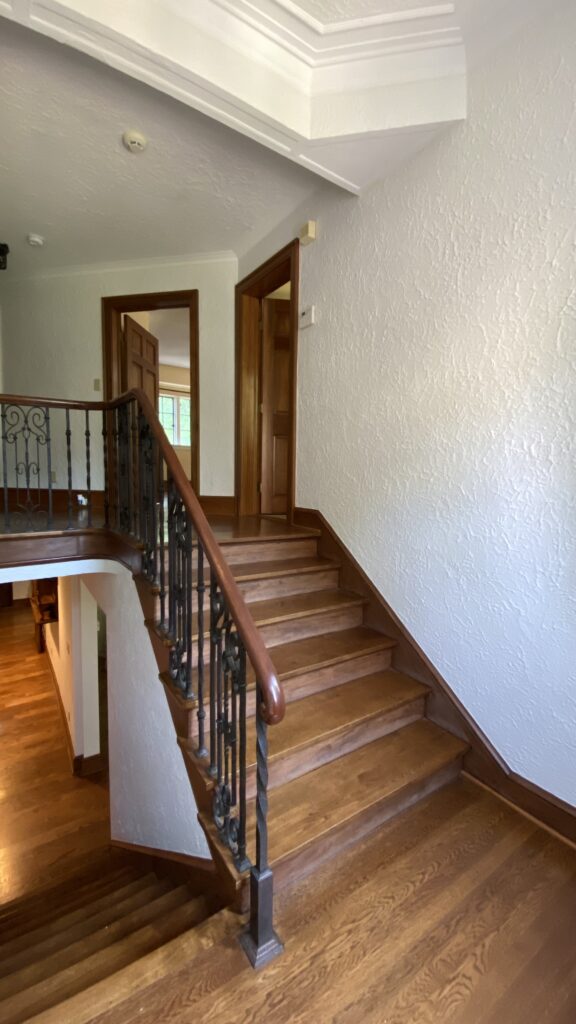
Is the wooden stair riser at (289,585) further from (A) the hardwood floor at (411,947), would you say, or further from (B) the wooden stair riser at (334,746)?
(A) the hardwood floor at (411,947)

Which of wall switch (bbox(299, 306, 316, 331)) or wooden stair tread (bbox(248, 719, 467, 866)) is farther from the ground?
wall switch (bbox(299, 306, 316, 331))

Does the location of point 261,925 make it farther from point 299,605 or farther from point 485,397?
point 485,397

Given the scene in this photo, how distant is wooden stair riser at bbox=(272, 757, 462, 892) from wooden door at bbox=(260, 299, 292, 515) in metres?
2.28

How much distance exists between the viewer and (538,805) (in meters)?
1.67

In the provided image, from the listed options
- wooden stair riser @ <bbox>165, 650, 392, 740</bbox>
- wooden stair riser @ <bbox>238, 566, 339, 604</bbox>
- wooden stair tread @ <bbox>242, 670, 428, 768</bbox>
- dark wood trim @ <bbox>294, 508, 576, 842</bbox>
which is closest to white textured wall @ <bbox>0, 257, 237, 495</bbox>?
wooden stair riser @ <bbox>238, 566, 339, 604</bbox>

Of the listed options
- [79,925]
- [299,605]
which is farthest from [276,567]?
[79,925]

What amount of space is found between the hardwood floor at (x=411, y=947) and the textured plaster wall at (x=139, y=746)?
54 centimetres

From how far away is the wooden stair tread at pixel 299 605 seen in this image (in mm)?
2098

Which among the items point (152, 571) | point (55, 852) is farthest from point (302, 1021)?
point (55, 852)

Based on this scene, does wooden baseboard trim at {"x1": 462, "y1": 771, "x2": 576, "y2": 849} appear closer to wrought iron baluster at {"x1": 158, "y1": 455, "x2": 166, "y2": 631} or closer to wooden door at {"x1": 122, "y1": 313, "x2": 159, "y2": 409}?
wrought iron baluster at {"x1": 158, "y1": 455, "x2": 166, "y2": 631}

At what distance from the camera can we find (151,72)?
1.59 m

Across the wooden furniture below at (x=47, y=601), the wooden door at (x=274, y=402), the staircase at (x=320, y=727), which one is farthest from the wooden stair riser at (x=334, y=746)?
the wooden furniture below at (x=47, y=601)

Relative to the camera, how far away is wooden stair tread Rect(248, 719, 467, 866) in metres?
1.43

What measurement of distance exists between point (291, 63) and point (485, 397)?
164cm
